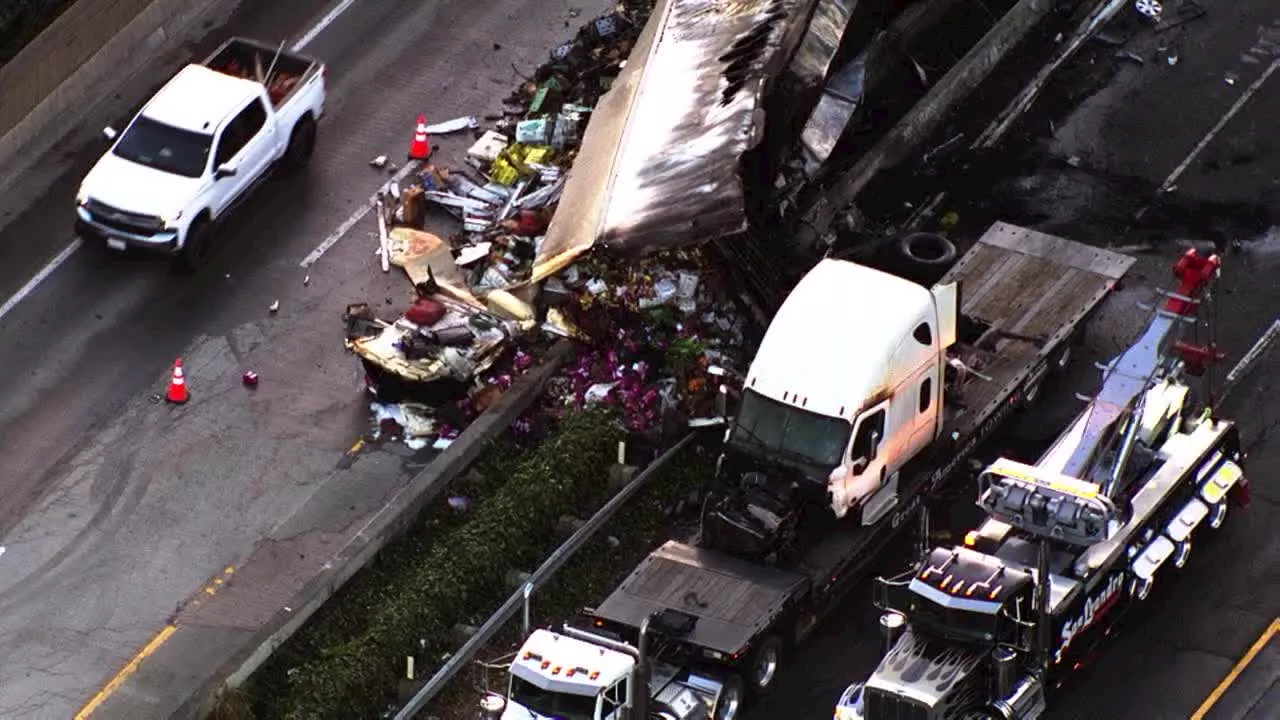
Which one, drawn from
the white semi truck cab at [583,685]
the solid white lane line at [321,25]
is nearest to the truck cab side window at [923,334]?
the white semi truck cab at [583,685]

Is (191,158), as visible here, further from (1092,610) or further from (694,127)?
(1092,610)

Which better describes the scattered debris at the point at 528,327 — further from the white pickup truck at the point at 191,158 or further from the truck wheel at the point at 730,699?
the truck wheel at the point at 730,699

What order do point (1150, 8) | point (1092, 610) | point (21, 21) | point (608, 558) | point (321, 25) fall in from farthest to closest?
point (321, 25) < point (1150, 8) < point (21, 21) < point (608, 558) < point (1092, 610)

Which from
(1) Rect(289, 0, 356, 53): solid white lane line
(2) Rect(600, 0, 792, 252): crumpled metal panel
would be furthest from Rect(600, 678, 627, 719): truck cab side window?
(1) Rect(289, 0, 356, 53): solid white lane line

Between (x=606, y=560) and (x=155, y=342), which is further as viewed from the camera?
(x=155, y=342)

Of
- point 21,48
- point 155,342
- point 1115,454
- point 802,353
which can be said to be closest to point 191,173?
point 155,342

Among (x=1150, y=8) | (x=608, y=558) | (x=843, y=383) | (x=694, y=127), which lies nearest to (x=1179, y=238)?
(x=1150, y=8)

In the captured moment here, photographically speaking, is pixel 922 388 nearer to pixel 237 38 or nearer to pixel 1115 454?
pixel 1115 454
